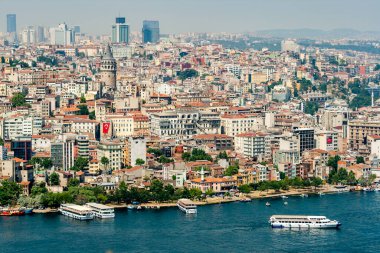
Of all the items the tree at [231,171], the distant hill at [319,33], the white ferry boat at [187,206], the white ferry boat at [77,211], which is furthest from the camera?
the distant hill at [319,33]

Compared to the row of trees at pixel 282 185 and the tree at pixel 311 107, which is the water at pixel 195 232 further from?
the tree at pixel 311 107

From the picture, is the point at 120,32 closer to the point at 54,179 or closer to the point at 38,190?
the point at 54,179

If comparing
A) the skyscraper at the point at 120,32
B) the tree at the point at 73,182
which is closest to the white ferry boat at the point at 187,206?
the tree at the point at 73,182

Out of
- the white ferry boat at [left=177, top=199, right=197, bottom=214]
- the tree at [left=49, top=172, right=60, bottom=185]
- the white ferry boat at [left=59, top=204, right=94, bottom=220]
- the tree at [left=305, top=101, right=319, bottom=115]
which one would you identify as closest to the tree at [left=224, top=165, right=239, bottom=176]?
the white ferry boat at [left=177, top=199, right=197, bottom=214]

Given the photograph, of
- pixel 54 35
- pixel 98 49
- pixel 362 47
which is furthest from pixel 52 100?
pixel 362 47

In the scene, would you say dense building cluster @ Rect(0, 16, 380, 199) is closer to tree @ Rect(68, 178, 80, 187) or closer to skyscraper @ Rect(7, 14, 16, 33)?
tree @ Rect(68, 178, 80, 187)

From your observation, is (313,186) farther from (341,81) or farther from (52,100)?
(341,81)
